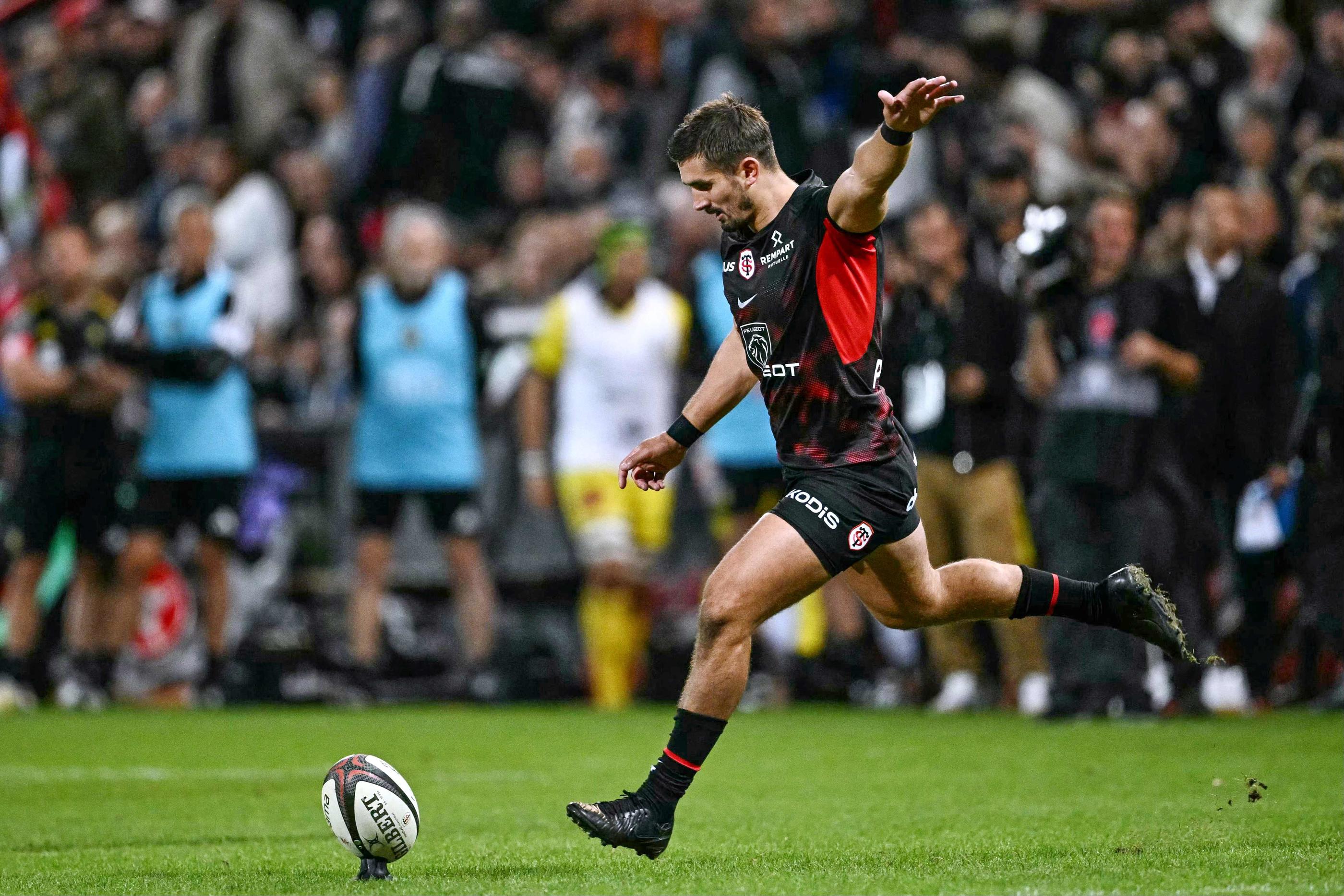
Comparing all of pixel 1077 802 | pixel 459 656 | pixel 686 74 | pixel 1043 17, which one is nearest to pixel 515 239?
pixel 686 74

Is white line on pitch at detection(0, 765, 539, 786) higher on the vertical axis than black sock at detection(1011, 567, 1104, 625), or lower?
lower

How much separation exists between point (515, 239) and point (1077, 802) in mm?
9215

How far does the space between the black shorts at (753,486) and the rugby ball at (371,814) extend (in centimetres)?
729

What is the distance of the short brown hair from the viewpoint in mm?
6387

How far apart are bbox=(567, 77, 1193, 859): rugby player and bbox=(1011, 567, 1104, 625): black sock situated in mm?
57

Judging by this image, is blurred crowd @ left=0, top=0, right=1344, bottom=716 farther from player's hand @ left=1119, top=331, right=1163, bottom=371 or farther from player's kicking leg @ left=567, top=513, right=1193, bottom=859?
player's kicking leg @ left=567, top=513, right=1193, bottom=859

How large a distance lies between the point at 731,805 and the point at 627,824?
2043 millimetres

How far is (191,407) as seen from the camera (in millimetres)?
13672

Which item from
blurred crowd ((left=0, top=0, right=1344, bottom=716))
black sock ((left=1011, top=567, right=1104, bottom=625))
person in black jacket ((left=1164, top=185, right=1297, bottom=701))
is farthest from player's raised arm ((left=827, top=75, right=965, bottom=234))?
person in black jacket ((left=1164, top=185, right=1297, bottom=701))

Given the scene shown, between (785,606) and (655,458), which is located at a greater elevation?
(655,458)

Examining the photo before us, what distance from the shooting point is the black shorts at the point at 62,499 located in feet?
45.0

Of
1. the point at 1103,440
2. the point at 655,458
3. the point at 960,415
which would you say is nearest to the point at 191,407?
the point at 960,415

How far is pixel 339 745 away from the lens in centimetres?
1066

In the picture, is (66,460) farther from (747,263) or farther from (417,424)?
(747,263)
